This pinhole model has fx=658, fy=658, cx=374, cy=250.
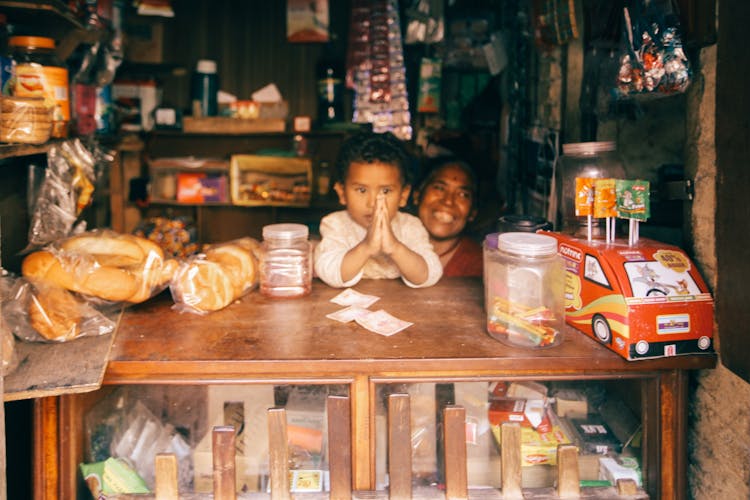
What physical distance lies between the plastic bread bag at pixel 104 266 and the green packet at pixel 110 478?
42 cm

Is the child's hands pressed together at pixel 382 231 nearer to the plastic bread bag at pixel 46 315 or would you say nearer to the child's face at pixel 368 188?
the child's face at pixel 368 188

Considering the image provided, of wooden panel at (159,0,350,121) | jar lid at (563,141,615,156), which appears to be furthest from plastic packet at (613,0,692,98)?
wooden panel at (159,0,350,121)

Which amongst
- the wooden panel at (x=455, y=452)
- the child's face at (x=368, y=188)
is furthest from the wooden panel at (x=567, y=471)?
the child's face at (x=368, y=188)

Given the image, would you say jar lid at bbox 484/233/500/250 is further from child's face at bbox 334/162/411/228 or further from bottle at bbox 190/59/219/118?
bottle at bbox 190/59/219/118

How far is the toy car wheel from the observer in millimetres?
1536

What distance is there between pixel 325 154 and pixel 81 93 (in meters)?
2.32

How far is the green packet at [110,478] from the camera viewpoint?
62.0 inches

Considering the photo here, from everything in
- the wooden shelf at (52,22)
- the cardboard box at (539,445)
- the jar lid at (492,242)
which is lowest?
the cardboard box at (539,445)

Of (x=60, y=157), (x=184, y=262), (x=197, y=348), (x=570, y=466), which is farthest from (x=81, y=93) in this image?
(x=570, y=466)

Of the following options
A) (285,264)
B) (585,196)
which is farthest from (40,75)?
(585,196)

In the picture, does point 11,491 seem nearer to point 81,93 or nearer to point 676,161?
point 81,93

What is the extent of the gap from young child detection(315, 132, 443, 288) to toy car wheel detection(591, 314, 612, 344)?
68 cm

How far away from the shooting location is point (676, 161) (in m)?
2.21

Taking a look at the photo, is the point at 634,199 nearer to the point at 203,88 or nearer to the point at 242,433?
the point at 242,433
